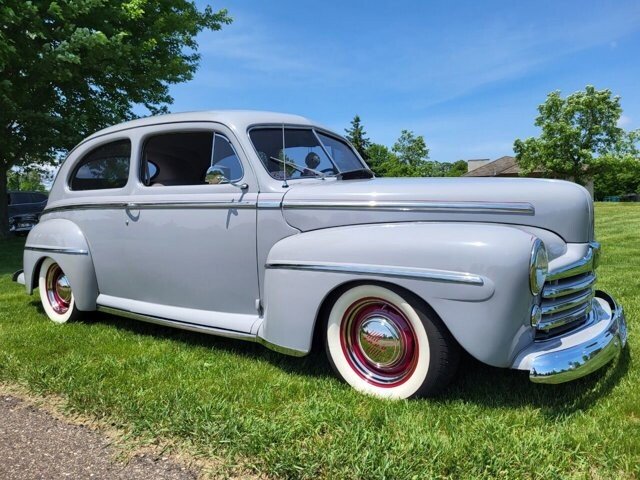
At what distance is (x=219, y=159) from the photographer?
3680mm

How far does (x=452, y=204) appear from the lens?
279 centimetres

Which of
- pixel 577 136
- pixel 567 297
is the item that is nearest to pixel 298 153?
pixel 567 297

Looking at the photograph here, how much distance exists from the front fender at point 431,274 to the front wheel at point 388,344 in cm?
10

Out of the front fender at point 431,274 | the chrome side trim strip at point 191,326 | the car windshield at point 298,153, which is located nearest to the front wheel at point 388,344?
the front fender at point 431,274

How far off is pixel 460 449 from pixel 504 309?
2.17 feet

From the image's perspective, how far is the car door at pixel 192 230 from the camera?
3.35m

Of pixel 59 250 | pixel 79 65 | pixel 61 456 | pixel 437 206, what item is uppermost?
pixel 79 65

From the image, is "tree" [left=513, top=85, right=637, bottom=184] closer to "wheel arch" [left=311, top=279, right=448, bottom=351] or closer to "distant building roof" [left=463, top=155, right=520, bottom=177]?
"distant building roof" [left=463, top=155, right=520, bottom=177]

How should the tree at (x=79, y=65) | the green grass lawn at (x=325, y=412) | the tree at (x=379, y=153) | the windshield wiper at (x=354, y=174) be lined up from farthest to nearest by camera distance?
the tree at (x=379, y=153) < the tree at (x=79, y=65) < the windshield wiper at (x=354, y=174) < the green grass lawn at (x=325, y=412)

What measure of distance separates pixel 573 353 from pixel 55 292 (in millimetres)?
4402

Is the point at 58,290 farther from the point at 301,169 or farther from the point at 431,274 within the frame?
the point at 431,274

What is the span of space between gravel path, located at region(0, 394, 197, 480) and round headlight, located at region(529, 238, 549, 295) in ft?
5.72

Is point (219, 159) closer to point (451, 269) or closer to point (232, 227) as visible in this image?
point (232, 227)

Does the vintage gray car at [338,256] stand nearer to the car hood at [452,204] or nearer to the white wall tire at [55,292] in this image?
the car hood at [452,204]
